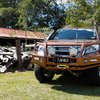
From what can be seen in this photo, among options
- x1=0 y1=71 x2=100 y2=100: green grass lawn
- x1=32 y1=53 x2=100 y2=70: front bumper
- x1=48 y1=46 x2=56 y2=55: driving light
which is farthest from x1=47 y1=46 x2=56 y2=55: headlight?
x1=0 y1=71 x2=100 y2=100: green grass lawn

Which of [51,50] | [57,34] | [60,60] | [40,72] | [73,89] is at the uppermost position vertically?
[57,34]

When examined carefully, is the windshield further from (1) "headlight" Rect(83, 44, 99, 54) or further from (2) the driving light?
(2) the driving light

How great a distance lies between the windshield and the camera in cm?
548

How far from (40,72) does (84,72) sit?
1386mm

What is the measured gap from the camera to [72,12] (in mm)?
20594

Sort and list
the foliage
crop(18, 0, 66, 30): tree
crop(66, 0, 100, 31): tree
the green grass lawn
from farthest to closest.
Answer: crop(18, 0, 66, 30): tree < the foliage < crop(66, 0, 100, 31): tree < the green grass lawn

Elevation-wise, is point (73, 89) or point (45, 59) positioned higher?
point (45, 59)

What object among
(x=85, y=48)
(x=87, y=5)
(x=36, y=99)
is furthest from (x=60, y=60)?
(x=87, y=5)

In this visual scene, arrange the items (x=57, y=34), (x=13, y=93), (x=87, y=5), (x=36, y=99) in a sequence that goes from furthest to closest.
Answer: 1. (x=87, y=5)
2. (x=57, y=34)
3. (x=13, y=93)
4. (x=36, y=99)

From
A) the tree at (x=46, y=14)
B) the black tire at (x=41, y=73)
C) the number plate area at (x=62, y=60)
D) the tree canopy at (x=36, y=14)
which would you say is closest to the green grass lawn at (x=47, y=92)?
the black tire at (x=41, y=73)

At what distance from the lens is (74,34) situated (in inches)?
224

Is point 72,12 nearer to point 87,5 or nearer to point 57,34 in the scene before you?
point 87,5

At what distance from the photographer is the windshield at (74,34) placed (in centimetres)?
548

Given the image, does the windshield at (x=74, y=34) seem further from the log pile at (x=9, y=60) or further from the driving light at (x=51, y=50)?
the log pile at (x=9, y=60)
